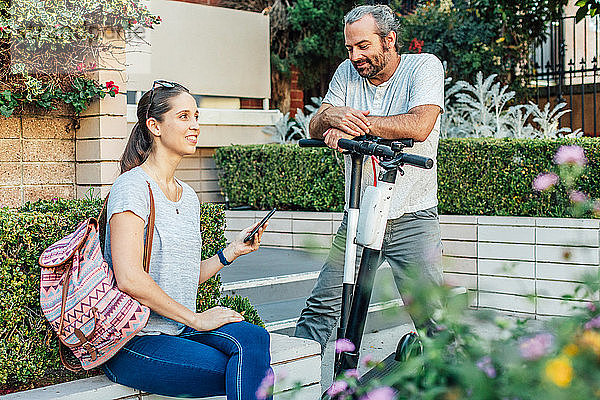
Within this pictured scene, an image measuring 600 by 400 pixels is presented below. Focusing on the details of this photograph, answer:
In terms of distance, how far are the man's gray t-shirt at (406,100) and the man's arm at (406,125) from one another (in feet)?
0.19

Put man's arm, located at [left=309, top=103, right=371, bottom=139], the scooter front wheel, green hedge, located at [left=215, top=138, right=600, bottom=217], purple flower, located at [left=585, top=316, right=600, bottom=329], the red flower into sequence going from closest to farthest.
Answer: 1. purple flower, located at [left=585, top=316, right=600, bottom=329]
2. the scooter front wheel
3. man's arm, located at [left=309, top=103, right=371, bottom=139]
4. green hedge, located at [left=215, top=138, right=600, bottom=217]
5. the red flower

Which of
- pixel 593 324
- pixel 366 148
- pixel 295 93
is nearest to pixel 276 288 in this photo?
pixel 366 148

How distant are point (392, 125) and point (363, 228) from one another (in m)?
0.50

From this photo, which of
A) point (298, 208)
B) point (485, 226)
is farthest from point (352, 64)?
point (298, 208)

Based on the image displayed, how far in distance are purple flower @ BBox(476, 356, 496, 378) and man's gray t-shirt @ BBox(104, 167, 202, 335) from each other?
1.54 m

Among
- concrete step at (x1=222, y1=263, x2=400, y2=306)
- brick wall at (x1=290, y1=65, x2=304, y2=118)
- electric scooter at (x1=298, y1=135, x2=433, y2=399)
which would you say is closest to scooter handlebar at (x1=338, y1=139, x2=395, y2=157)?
electric scooter at (x1=298, y1=135, x2=433, y2=399)

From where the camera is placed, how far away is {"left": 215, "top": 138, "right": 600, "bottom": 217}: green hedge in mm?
5766

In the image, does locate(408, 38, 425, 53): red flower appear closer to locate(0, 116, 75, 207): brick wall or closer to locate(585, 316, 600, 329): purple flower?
locate(0, 116, 75, 207): brick wall

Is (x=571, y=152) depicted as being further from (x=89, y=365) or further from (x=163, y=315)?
(x=89, y=365)

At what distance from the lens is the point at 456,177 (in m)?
6.11

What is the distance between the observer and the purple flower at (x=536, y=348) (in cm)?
105

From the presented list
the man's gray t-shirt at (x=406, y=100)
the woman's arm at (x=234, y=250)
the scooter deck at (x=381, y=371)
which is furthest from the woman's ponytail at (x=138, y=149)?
the scooter deck at (x=381, y=371)

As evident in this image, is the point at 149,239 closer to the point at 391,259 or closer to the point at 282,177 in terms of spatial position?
the point at 391,259

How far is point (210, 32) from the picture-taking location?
7691mm
